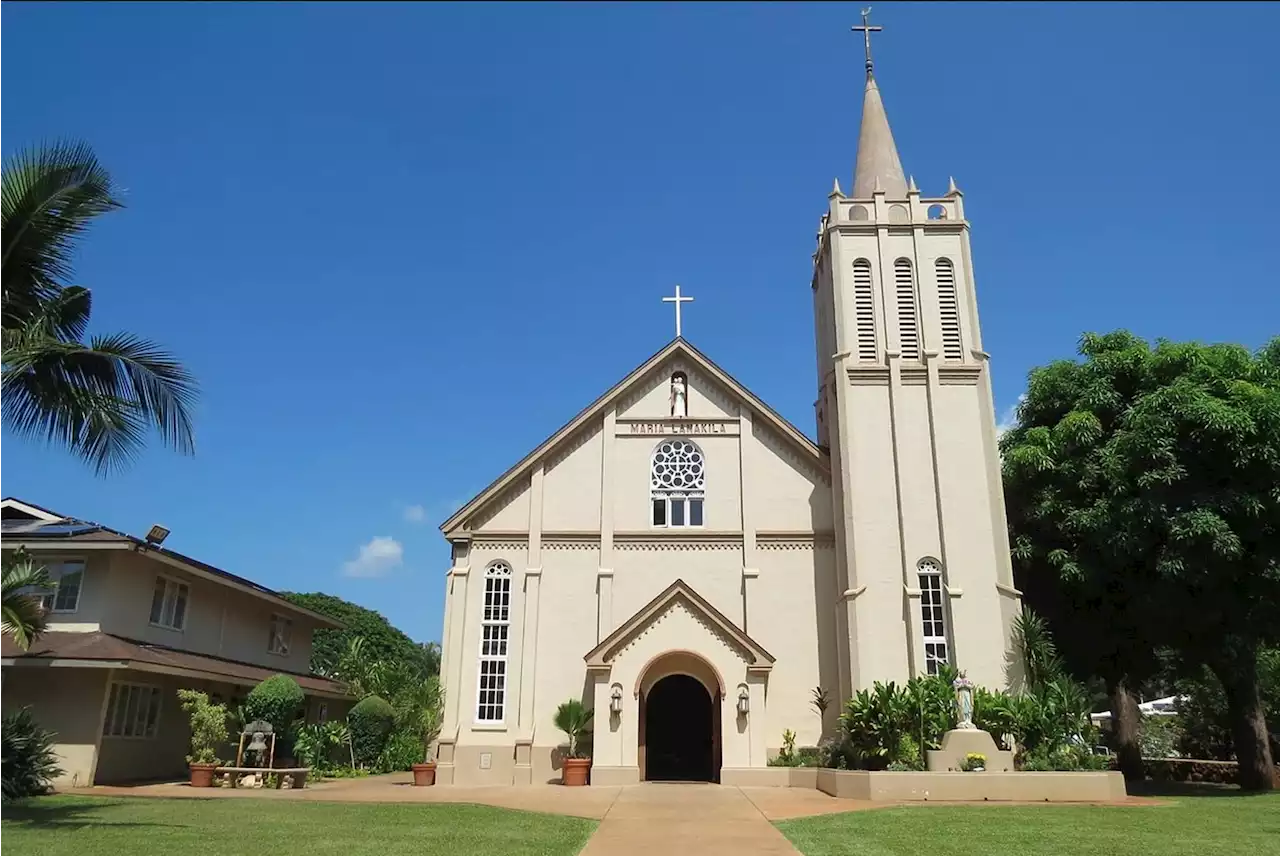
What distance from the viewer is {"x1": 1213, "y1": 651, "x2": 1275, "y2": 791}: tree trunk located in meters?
22.7

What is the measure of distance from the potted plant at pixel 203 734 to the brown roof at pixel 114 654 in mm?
801

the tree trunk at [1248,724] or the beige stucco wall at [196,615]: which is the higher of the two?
the beige stucco wall at [196,615]

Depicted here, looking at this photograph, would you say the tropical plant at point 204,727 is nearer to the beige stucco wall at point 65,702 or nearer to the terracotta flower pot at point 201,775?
the terracotta flower pot at point 201,775

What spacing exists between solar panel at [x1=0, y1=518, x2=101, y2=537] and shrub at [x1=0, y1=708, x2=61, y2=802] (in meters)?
4.82

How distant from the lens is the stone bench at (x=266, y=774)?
69.3 feet

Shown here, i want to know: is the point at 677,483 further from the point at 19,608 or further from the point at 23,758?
the point at 23,758

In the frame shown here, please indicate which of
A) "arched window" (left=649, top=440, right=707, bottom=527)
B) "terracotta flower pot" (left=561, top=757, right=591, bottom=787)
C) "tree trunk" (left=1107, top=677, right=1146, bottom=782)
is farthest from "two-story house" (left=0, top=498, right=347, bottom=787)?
"tree trunk" (left=1107, top=677, right=1146, bottom=782)

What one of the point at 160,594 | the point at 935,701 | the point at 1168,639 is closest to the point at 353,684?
the point at 160,594

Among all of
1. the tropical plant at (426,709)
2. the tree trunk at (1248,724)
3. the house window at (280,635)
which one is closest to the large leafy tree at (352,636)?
the house window at (280,635)

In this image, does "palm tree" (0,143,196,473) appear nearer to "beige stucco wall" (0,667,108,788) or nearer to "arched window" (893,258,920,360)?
"beige stucco wall" (0,667,108,788)

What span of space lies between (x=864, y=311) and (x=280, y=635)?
868 inches

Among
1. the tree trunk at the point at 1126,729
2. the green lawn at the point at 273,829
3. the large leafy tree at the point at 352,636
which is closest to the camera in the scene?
the green lawn at the point at 273,829

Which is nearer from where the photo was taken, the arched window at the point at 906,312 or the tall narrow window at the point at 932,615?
the tall narrow window at the point at 932,615

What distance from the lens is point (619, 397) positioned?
27031 mm
